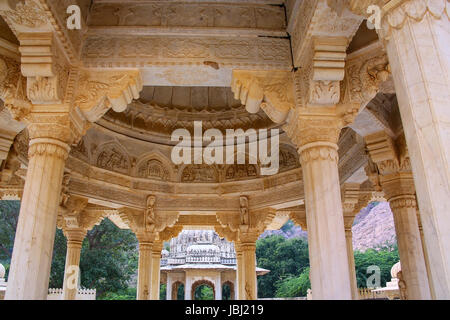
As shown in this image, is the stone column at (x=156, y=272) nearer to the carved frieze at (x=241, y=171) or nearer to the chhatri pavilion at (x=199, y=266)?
the carved frieze at (x=241, y=171)

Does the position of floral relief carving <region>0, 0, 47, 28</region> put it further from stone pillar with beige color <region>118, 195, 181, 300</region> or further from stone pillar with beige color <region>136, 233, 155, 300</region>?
stone pillar with beige color <region>136, 233, 155, 300</region>

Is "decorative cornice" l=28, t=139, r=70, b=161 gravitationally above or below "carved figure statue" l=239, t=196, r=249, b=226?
below

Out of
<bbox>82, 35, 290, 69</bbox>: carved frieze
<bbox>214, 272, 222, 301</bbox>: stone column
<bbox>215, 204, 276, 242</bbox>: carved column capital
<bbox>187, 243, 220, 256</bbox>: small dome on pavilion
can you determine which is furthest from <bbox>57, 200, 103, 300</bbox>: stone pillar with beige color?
<bbox>187, 243, 220, 256</bbox>: small dome on pavilion

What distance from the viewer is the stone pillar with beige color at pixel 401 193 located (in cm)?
788

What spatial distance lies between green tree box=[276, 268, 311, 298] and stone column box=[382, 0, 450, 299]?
1084 inches

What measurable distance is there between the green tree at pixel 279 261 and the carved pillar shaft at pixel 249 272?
2119 cm

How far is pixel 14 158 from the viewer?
27.3 ft

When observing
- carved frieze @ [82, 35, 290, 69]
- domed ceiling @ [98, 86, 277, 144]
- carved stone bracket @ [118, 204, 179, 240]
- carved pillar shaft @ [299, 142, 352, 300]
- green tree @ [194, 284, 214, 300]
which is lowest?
carved pillar shaft @ [299, 142, 352, 300]

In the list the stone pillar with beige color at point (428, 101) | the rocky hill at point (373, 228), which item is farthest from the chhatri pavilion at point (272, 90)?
the rocky hill at point (373, 228)

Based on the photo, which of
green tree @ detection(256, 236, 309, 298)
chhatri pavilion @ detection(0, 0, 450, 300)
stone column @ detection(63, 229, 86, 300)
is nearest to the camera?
chhatri pavilion @ detection(0, 0, 450, 300)

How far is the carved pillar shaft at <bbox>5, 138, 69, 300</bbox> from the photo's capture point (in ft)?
15.8

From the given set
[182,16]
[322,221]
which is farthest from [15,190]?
[322,221]

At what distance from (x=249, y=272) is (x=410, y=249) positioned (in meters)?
5.14
